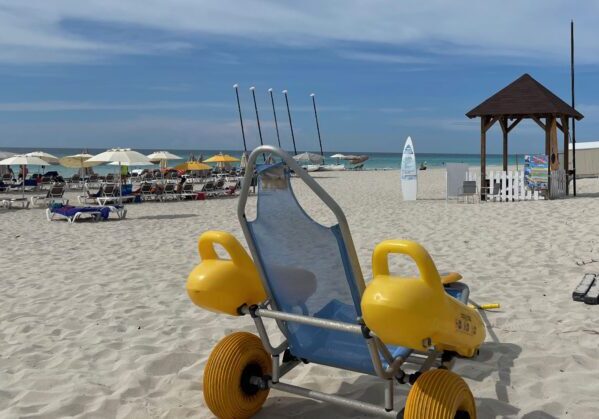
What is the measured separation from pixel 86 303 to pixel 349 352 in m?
3.42

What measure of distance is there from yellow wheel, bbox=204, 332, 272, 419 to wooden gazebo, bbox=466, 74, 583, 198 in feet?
43.7

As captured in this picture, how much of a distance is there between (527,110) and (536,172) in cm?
164

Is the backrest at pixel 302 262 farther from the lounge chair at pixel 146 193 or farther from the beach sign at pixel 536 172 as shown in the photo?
the lounge chair at pixel 146 193

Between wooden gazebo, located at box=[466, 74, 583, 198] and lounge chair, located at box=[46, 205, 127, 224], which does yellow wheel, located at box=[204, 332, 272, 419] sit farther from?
wooden gazebo, located at box=[466, 74, 583, 198]

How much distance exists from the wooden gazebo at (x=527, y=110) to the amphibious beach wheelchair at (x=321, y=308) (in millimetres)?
13424

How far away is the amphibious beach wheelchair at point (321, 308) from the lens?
2174 millimetres

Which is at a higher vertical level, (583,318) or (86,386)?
(86,386)

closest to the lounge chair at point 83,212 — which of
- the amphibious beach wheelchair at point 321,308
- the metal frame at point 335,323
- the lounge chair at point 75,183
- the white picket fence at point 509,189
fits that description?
the white picket fence at point 509,189

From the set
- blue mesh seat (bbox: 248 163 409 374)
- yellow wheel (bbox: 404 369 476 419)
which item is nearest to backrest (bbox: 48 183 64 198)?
blue mesh seat (bbox: 248 163 409 374)

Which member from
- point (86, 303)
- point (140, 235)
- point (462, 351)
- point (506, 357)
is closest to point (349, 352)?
point (462, 351)

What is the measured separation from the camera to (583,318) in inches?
172

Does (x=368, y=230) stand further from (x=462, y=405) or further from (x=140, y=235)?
(x=462, y=405)

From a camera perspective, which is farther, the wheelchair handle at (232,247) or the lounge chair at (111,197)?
the lounge chair at (111,197)

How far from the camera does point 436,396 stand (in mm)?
2307
